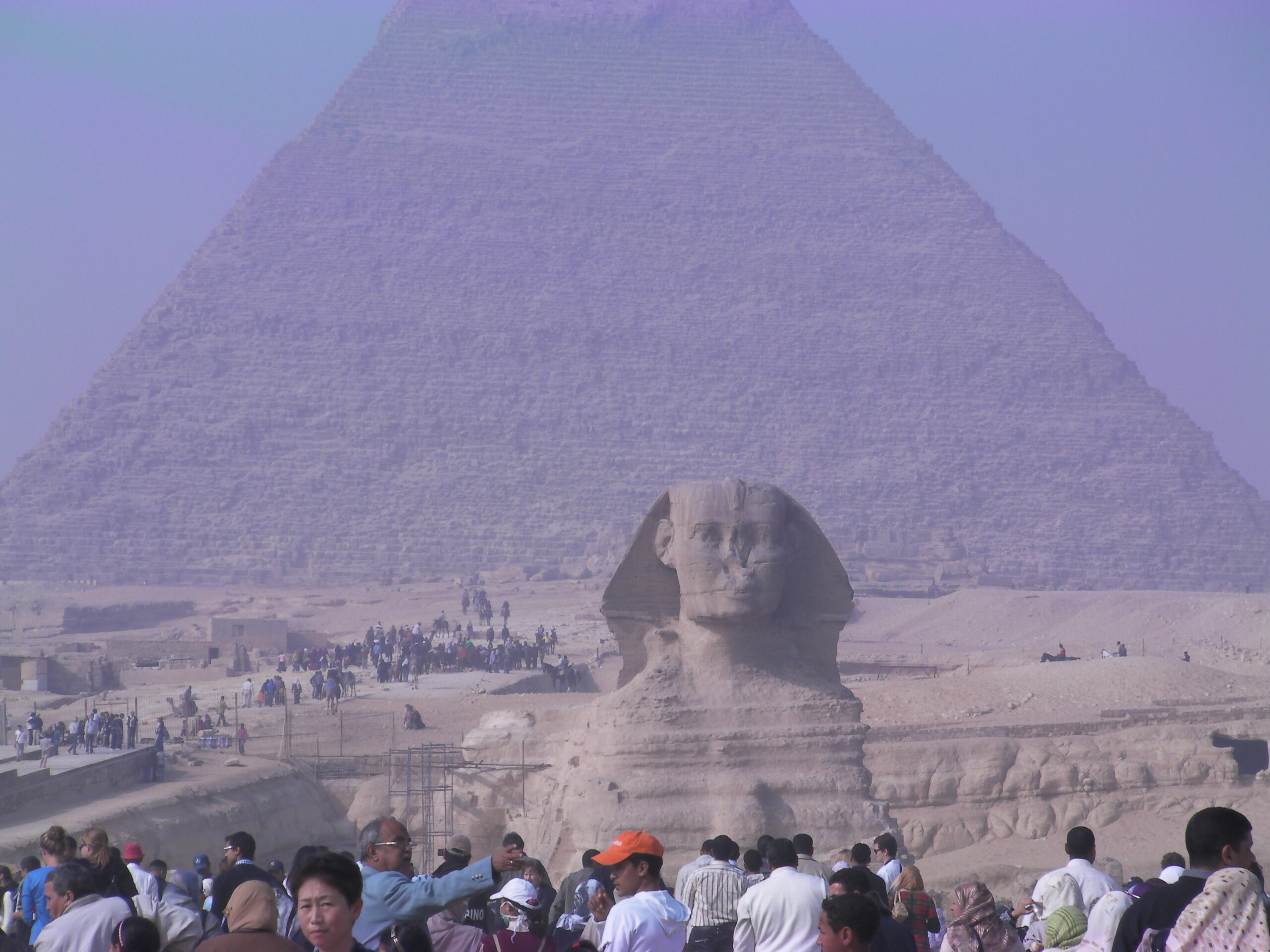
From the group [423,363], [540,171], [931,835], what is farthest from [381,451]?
[931,835]

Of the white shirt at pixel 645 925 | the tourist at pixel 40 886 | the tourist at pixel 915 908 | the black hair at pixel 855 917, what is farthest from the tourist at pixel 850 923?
the tourist at pixel 40 886

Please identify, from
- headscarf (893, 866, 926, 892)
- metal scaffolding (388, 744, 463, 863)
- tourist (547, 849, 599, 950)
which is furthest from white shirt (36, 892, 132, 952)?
metal scaffolding (388, 744, 463, 863)

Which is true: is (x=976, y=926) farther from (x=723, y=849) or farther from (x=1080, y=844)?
(x=723, y=849)

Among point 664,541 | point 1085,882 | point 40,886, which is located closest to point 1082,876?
point 1085,882

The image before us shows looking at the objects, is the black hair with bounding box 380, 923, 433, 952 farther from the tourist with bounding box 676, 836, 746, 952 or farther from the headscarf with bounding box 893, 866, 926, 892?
the headscarf with bounding box 893, 866, 926, 892

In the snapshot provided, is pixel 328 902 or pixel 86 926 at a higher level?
pixel 328 902

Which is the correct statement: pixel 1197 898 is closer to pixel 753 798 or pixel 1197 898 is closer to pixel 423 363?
pixel 753 798
